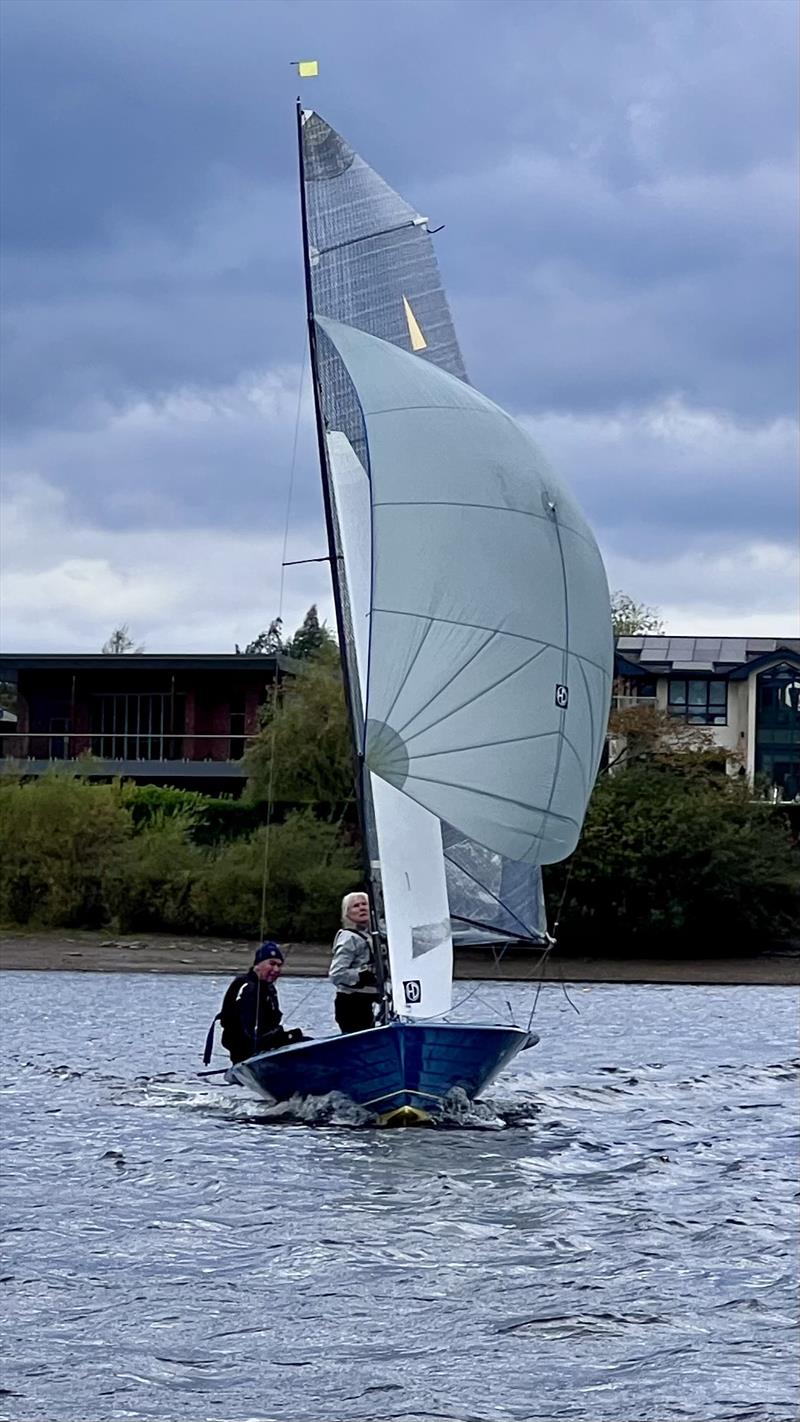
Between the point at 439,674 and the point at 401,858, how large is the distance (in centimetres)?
240

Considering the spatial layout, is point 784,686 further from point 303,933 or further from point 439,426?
point 439,426

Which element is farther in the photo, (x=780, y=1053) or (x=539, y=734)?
(x=780, y=1053)

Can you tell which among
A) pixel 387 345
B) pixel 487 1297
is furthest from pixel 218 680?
pixel 487 1297

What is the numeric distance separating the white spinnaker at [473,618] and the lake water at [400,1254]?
3.20 m

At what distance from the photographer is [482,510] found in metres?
17.8

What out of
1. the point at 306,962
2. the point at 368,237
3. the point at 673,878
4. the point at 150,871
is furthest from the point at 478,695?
the point at 150,871

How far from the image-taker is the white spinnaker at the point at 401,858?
18.3 metres

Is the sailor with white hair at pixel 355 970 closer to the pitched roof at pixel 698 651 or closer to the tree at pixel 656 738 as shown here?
the tree at pixel 656 738

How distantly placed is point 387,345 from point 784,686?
207 feet

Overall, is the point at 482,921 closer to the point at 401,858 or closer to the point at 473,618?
the point at 401,858

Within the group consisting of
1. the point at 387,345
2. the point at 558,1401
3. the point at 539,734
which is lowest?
the point at 558,1401

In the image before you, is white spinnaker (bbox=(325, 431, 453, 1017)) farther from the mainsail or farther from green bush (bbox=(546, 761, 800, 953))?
green bush (bbox=(546, 761, 800, 953))

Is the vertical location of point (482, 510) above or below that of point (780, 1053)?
above

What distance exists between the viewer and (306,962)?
151ft
